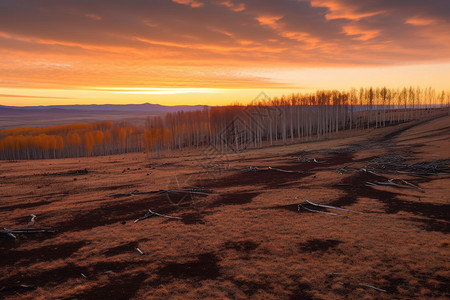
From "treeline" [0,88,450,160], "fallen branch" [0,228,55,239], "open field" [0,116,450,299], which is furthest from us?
"treeline" [0,88,450,160]

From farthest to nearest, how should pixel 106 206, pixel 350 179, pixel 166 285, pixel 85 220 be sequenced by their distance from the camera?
1. pixel 350 179
2. pixel 106 206
3. pixel 85 220
4. pixel 166 285

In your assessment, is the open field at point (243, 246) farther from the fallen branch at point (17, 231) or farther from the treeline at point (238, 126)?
the treeline at point (238, 126)

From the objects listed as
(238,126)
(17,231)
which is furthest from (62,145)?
(17,231)

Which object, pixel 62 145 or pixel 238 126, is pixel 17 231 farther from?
pixel 62 145

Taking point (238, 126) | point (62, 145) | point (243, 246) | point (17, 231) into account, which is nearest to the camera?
point (243, 246)

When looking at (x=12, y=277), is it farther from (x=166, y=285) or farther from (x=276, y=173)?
(x=276, y=173)

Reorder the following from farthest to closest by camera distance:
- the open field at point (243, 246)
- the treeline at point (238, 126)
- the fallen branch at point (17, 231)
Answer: the treeline at point (238, 126), the fallen branch at point (17, 231), the open field at point (243, 246)

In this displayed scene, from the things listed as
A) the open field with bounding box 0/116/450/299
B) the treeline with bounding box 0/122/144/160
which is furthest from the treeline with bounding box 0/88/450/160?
the open field with bounding box 0/116/450/299

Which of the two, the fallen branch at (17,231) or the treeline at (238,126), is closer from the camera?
the fallen branch at (17,231)

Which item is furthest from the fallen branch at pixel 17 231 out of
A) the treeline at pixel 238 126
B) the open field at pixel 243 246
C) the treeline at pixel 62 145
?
the treeline at pixel 62 145

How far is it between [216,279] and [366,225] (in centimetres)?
590

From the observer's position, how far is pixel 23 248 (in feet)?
30.4

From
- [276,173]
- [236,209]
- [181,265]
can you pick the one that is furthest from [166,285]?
[276,173]

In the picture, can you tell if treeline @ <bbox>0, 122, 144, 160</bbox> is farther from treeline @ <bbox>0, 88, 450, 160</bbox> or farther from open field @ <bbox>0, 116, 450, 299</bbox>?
open field @ <bbox>0, 116, 450, 299</bbox>
